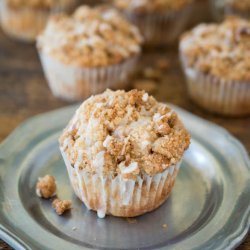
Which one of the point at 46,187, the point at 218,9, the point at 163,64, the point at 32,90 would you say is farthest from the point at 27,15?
the point at 46,187

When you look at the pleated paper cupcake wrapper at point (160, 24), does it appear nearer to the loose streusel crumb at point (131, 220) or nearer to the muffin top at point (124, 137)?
the muffin top at point (124, 137)

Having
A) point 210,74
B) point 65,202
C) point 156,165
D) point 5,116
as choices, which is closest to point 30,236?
point 65,202

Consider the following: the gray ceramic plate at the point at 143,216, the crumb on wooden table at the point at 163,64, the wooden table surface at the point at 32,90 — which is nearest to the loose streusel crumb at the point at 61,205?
the gray ceramic plate at the point at 143,216

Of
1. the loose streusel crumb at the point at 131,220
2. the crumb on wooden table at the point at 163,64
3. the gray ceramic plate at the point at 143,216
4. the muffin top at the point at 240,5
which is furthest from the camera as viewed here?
the muffin top at the point at 240,5

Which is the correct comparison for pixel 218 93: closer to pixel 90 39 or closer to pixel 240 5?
pixel 90 39

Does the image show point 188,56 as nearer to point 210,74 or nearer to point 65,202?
point 210,74

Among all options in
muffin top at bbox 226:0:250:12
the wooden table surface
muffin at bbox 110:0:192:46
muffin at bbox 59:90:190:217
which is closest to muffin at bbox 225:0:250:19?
muffin top at bbox 226:0:250:12

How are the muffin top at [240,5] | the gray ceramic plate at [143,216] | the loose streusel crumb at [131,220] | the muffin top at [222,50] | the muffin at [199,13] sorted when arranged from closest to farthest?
1. the gray ceramic plate at [143,216]
2. the loose streusel crumb at [131,220]
3. the muffin top at [222,50]
4. the muffin top at [240,5]
5. the muffin at [199,13]
